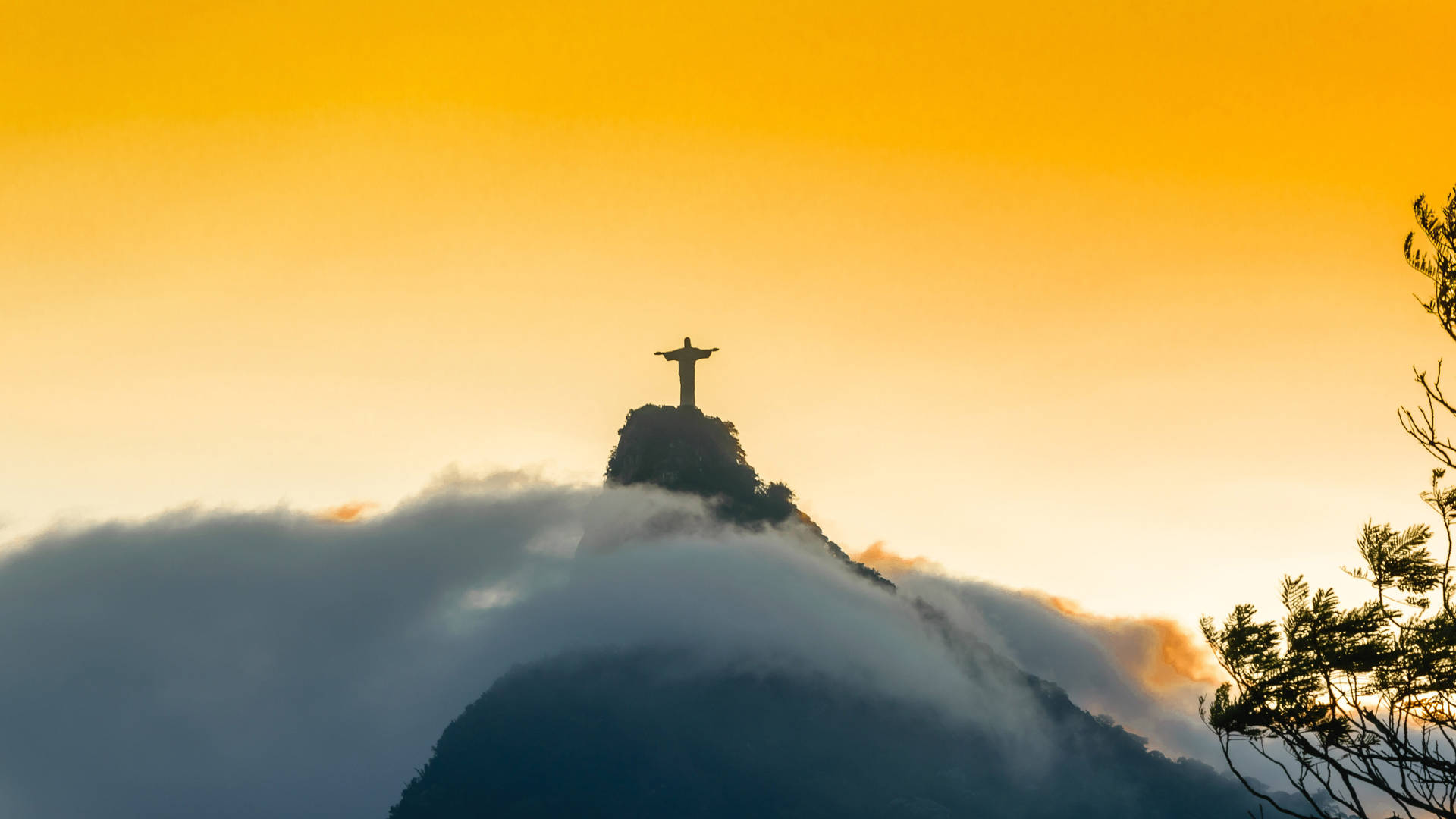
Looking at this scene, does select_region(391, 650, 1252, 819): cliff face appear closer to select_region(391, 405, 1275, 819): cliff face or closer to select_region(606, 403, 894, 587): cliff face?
select_region(391, 405, 1275, 819): cliff face

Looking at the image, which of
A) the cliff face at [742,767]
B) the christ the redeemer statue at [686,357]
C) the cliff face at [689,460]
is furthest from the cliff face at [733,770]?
the christ the redeemer statue at [686,357]

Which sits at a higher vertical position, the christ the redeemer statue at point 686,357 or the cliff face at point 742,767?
the christ the redeemer statue at point 686,357

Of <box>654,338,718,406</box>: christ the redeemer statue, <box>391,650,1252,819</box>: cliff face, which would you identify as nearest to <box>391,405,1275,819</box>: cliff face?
<box>391,650,1252,819</box>: cliff face

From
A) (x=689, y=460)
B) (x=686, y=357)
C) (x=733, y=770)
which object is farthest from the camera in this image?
Result: (x=733, y=770)

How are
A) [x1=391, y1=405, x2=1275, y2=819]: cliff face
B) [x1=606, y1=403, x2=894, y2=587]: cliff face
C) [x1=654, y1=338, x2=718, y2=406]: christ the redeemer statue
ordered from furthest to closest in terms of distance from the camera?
1. [x1=391, y1=405, x2=1275, y2=819]: cliff face
2. [x1=606, y1=403, x2=894, y2=587]: cliff face
3. [x1=654, y1=338, x2=718, y2=406]: christ the redeemer statue

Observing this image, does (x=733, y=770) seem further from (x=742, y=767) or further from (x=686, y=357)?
(x=686, y=357)

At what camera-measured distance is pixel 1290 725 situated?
18297mm

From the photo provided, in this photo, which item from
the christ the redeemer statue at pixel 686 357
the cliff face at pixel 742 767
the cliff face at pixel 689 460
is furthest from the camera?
the cliff face at pixel 742 767

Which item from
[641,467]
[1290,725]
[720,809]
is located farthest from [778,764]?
[1290,725]

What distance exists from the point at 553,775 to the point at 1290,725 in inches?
7057

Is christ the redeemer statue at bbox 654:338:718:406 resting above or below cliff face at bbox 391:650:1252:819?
above

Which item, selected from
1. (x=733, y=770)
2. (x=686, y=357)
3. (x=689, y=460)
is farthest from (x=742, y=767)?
(x=686, y=357)

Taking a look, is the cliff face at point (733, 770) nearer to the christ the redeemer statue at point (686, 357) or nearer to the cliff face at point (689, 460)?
the cliff face at point (689, 460)

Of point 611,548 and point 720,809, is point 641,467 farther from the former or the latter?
point 720,809
